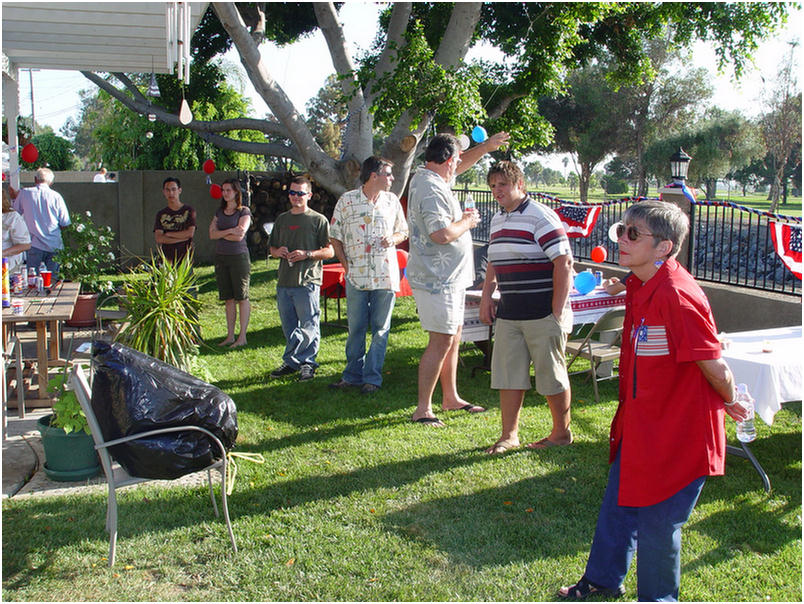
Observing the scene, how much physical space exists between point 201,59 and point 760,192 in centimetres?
4687

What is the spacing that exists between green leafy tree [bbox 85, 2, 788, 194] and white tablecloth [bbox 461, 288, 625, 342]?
3463 mm

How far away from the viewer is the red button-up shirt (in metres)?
2.67

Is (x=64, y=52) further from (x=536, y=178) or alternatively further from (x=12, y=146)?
(x=536, y=178)

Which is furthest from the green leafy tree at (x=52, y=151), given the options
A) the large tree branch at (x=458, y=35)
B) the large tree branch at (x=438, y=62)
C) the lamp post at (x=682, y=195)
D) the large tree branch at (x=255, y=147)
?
the lamp post at (x=682, y=195)

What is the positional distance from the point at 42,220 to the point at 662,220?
788cm

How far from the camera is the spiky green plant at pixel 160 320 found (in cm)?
491

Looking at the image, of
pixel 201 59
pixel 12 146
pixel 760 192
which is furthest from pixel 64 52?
pixel 760 192

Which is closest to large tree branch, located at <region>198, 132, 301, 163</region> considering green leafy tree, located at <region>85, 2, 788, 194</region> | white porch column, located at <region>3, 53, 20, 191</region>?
green leafy tree, located at <region>85, 2, 788, 194</region>

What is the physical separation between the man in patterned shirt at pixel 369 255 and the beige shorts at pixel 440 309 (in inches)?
34.0

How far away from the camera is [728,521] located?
12.9ft

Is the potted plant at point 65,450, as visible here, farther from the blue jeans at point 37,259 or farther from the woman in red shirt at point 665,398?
the blue jeans at point 37,259

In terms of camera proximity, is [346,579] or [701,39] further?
[701,39]

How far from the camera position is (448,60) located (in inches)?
460

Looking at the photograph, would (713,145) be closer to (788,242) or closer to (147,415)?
(788,242)
